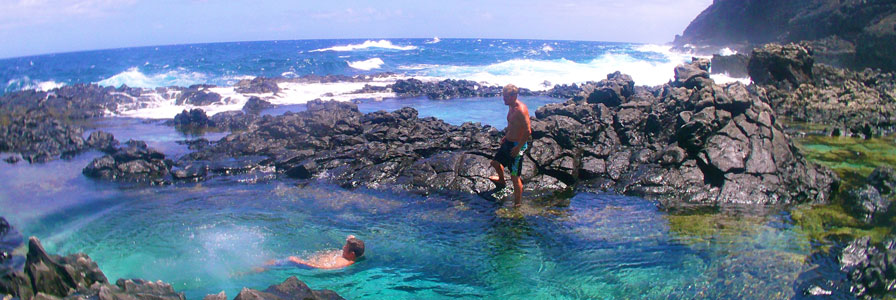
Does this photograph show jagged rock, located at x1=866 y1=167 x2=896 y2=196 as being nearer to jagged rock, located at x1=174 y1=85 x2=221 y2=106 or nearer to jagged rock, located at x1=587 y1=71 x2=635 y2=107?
jagged rock, located at x1=587 y1=71 x2=635 y2=107

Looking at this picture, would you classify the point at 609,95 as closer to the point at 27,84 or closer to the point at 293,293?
the point at 293,293

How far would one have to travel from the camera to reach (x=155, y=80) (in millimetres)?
43938

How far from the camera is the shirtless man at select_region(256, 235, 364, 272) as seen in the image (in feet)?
24.0

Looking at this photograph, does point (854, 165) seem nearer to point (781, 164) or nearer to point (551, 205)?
point (781, 164)

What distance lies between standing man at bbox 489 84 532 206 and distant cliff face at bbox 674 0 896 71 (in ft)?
87.9

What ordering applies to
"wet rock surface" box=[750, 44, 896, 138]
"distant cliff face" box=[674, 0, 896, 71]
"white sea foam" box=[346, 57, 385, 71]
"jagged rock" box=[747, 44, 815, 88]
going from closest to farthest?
"wet rock surface" box=[750, 44, 896, 138], "jagged rock" box=[747, 44, 815, 88], "distant cliff face" box=[674, 0, 896, 71], "white sea foam" box=[346, 57, 385, 71]

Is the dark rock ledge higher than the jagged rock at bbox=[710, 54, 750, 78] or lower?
lower

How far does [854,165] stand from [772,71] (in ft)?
43.5

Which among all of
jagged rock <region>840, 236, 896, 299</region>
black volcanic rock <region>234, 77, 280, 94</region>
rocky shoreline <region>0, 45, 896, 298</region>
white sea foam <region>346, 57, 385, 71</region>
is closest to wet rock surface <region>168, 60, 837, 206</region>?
rocky shoreline <region>0, 45, 896, 298</region>

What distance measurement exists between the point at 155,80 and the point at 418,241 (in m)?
43.9

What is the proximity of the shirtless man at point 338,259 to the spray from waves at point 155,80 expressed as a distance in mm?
39422

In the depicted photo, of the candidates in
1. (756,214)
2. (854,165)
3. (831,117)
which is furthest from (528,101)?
(756,214)

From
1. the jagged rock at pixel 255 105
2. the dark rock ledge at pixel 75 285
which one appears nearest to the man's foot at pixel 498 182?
the dark rock ledge at pixel 75 285

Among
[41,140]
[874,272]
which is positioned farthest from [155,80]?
[874,272]
